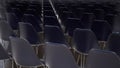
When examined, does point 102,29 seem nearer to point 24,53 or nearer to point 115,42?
point 115,42

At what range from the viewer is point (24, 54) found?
140 inches

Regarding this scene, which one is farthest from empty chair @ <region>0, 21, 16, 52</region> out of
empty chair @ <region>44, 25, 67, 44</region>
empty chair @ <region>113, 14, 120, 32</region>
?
empty chair @ <region>113, 14, 120, 32</region>

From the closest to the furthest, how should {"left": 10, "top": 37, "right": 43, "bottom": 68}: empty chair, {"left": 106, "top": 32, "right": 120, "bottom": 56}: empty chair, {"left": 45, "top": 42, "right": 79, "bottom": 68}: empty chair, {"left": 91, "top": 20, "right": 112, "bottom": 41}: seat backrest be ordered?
{"left": 45, "top": 42, "right": 79, "bottom": 68}: empty chair < {"left": 10, "top": 37, "right": 43, "bottom": 68}: empty chair < {"left": 106, "top": 32, "right": 120, "bottom": 56}: empty chair < {"left": 91, "top": 20, "right": 112, "bottom": 41}: seat backrest

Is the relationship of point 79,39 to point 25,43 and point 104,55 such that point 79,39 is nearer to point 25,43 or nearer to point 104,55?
point 25,43

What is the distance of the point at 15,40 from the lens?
3.54 m

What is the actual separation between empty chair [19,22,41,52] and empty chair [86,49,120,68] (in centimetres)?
206

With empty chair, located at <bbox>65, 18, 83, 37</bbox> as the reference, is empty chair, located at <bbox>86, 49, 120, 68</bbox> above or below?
above

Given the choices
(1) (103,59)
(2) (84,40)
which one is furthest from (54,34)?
(1) (103,59)

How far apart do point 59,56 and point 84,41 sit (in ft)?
4.03

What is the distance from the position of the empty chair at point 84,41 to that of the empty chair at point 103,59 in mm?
1275

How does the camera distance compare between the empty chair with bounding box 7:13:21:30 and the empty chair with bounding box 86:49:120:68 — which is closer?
the empty chair with bounding box 86:49:120:68

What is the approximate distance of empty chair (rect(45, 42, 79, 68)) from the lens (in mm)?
3045

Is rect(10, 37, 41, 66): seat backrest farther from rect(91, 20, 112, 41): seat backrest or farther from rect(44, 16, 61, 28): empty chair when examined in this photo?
rect(44, 16, 61, 28): empty chair

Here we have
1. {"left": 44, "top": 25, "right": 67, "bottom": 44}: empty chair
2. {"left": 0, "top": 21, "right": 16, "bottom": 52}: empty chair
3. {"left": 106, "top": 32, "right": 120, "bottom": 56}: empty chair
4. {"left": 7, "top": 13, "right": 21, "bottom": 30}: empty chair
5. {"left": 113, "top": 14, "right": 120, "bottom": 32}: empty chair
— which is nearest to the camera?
{"left": 106, "top": 32, "right": 120, "bottom": 56}: empty chair
